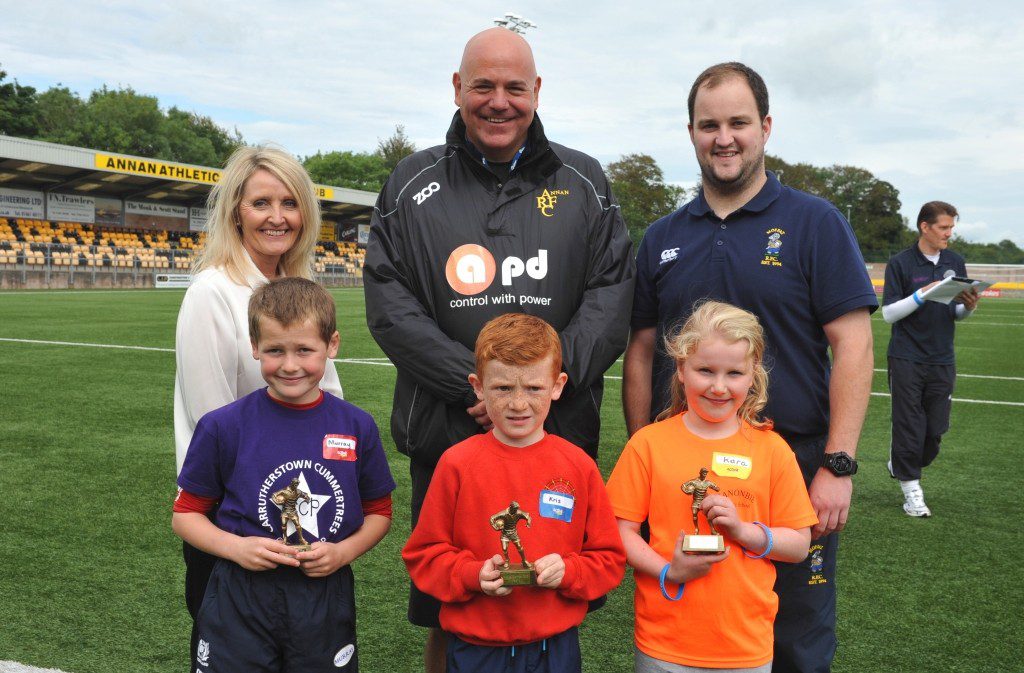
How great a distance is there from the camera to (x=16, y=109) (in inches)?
2311

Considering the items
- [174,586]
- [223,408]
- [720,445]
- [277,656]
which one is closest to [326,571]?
[277,656]

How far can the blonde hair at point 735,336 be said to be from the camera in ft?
7.86

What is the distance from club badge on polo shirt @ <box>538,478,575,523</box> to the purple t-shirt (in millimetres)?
569

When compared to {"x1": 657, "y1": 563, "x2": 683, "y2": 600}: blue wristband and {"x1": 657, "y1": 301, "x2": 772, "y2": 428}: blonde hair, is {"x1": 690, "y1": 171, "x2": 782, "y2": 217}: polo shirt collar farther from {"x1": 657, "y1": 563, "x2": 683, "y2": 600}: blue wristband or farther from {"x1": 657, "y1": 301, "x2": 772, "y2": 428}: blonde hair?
{"x1": 657, "y1": 563, "x2": 683, "y2": 600}: blue wristband

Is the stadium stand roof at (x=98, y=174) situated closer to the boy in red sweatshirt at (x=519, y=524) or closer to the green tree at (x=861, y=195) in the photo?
the boy in red sweatshirt at (x=519, y=524)

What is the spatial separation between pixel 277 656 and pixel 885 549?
152 inches

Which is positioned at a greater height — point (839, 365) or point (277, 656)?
point (839, 365)

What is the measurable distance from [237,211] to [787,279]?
183 cm

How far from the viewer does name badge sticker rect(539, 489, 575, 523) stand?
7.34ft

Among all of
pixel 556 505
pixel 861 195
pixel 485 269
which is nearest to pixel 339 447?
pixel 556 505

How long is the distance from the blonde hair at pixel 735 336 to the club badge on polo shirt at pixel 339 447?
1007 mm

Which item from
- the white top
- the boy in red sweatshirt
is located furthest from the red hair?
the white top

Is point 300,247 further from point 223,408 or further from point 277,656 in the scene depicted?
point 277,656

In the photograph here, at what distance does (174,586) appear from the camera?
159 inches
